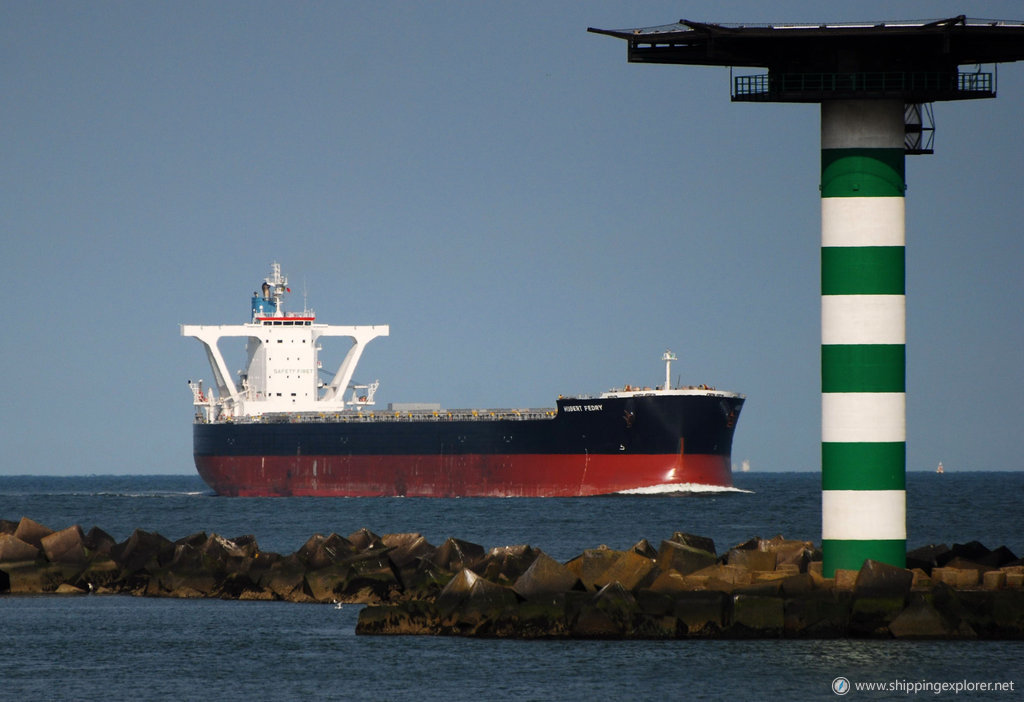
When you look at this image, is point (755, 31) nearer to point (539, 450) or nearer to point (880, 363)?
point (880, 363)

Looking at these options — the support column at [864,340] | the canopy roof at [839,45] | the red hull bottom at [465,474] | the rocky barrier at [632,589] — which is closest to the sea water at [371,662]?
the rocky barrier at [632,589]

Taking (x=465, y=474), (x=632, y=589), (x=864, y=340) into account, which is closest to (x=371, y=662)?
(x=632, y=589)

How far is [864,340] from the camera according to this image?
17688 mm

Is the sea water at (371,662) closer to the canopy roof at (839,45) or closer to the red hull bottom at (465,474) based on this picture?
the canopy roof at (839,45)

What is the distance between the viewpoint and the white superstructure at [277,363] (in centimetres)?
7050

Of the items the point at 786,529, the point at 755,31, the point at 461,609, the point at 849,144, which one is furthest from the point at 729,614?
the point at 786,529

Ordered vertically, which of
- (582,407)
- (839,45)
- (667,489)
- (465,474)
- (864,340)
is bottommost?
(667,489)

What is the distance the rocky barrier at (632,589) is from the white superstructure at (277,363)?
4544 centimetres

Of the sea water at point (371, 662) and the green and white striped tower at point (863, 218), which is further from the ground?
the green and white striped tower at point (863, 218)

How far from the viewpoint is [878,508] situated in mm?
17844

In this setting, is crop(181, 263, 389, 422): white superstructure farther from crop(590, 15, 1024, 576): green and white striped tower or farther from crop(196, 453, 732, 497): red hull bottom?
crop(590, 15, 1024, 576): green and white striped tower

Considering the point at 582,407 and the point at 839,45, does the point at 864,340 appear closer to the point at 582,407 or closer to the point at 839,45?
the point at 839,45

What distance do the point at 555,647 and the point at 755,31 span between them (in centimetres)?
729

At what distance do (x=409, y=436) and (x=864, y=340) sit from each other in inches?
1660
